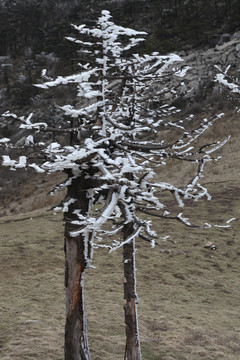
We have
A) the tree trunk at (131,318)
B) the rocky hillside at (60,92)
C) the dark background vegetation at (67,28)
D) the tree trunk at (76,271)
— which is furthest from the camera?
the dark background vegetation at (67,28)

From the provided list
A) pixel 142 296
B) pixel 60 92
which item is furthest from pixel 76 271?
Result: pixel 60 92

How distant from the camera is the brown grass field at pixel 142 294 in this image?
6.90 meters

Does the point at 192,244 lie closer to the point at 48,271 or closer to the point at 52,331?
the point at 48,271

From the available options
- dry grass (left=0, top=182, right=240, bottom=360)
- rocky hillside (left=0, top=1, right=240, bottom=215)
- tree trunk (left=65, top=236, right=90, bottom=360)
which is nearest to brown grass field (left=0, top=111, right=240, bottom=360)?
dry grass (left=0, top=182, right=240, bottom=360)

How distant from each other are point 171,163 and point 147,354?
18867 millimetres

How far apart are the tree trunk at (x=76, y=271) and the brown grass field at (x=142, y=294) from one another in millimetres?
1302

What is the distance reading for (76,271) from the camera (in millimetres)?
5125

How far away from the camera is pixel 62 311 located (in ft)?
26.8

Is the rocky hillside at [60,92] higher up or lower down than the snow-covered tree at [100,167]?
lower down

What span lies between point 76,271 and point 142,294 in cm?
498

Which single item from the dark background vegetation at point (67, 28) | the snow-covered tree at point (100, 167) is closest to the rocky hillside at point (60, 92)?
the dark background vegetation at point (67, 28)

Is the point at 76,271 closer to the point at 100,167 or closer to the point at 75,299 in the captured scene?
the point at 75,299

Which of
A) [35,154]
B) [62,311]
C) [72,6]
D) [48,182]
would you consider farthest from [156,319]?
[72,6]

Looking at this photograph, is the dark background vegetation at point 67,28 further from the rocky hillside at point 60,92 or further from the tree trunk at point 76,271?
the tree trunk at point 76,271
